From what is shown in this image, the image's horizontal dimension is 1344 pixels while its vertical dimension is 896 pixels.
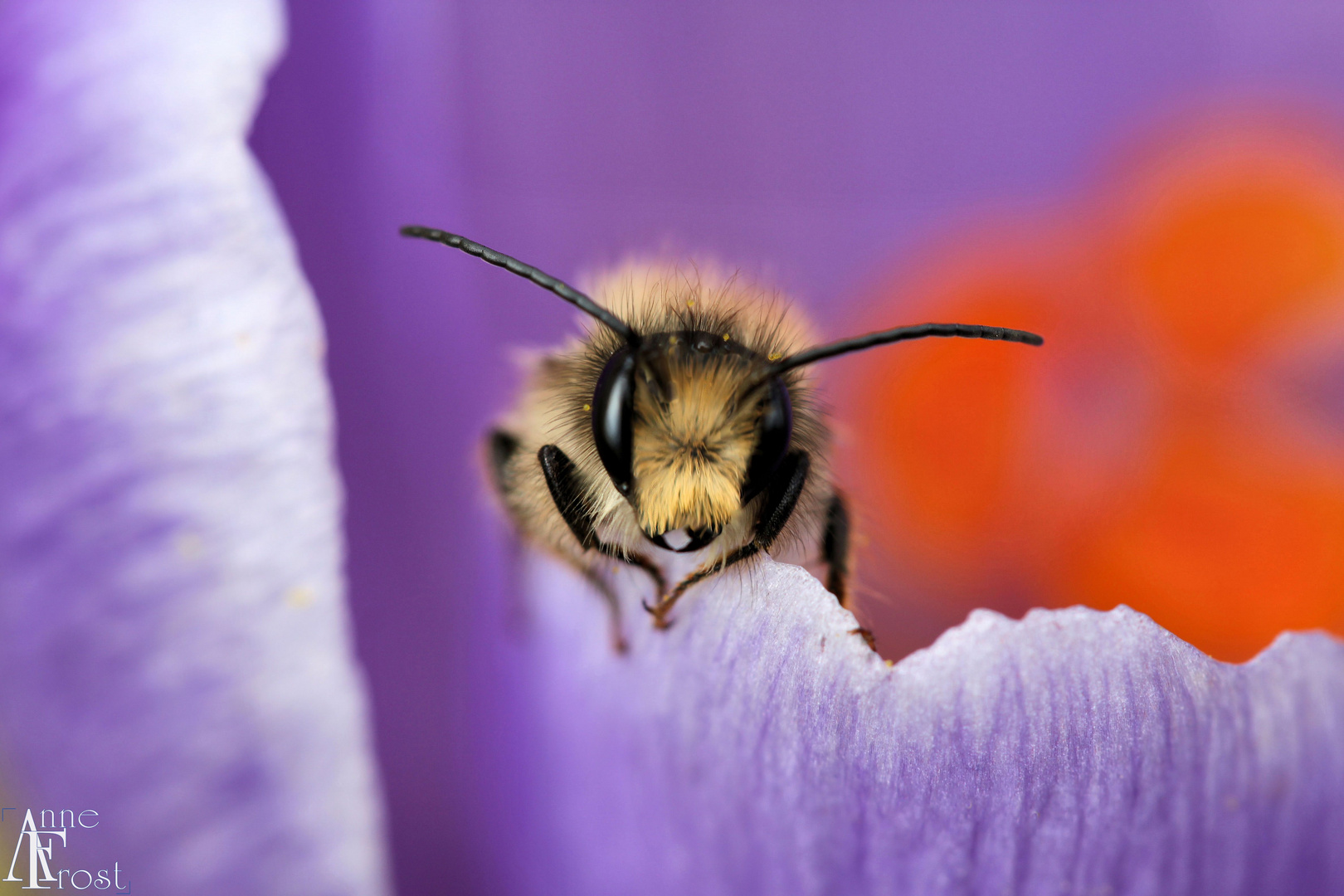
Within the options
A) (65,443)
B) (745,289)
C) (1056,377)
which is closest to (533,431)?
(745,289)

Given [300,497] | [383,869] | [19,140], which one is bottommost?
[383,869]

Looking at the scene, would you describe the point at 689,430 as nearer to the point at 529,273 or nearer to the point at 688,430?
the point at 688,430

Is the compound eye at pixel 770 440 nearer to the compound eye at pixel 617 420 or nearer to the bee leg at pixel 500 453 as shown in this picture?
the compound eye at pixel 617 420

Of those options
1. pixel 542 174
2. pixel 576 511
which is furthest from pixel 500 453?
pixel 542 174

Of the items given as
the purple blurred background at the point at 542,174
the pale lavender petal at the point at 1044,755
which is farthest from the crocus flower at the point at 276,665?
the purple blurred background at the point at 542,174

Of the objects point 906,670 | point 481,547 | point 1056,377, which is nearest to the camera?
point 906,670

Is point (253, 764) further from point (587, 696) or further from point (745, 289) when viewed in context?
point (745, 289)
